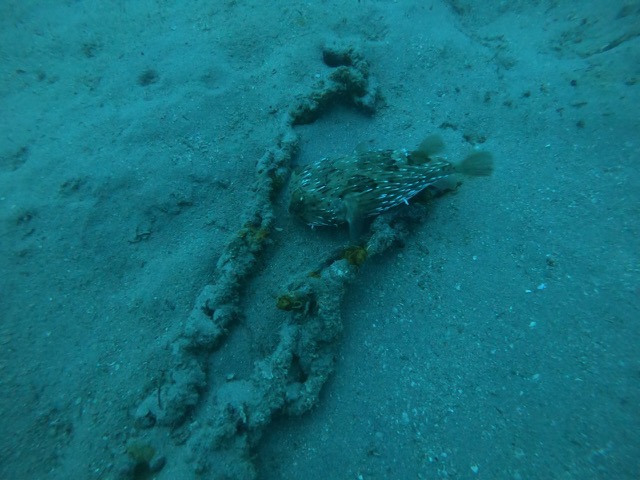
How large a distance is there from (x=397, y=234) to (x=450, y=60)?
3.66 m

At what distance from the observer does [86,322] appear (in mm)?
3021

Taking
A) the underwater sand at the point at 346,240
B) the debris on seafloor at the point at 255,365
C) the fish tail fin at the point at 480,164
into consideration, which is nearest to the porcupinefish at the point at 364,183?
the fish tail fin at the point at 480,164

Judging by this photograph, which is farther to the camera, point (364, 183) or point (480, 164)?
point (480, 164)

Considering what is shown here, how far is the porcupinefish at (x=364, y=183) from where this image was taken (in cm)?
322

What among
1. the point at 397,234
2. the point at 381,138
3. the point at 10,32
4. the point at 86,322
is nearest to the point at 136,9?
the point at 10,32

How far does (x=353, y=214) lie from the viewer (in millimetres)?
3211

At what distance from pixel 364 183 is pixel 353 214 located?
1.14 ft

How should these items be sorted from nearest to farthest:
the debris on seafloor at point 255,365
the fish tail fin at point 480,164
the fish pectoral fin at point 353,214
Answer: the debris on seafloor at point 255,365 → the fish pectoral fin at point 353,214 → the fish tail fin at point 480,164

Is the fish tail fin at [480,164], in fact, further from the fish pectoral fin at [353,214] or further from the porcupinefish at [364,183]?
the fish pectoral fin at [353,214]

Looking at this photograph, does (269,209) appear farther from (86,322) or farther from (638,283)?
(638,283)

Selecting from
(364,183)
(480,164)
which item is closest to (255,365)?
(364,183)

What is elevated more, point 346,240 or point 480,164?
point 480,164

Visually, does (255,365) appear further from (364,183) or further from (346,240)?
(364,183)

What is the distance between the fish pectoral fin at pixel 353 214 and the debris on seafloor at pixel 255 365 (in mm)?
162
